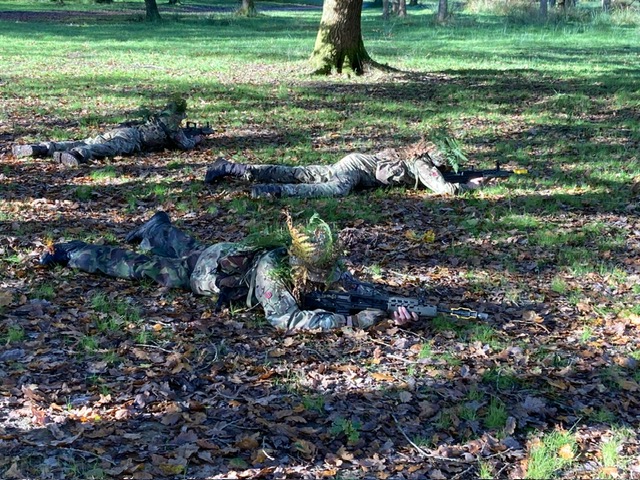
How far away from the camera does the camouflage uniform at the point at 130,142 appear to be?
11164 millimetres

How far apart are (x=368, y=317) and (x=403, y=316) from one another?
273 mm

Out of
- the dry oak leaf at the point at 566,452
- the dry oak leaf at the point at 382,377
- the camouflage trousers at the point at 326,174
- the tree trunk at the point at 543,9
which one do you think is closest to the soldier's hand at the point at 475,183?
the camouflage trousers at the point at 326,174

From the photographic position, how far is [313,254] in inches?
230

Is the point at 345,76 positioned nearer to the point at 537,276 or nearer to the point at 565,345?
the point at 537,276

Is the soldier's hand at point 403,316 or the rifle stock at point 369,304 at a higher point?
the rifle stock at point 369,304

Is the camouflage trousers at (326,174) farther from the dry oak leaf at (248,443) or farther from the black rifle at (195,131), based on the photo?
the dry oak leaf at (248,443)

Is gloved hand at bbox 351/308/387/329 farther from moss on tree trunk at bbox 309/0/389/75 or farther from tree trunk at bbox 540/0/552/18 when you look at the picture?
tree trunk at bbox 540/0/552/18

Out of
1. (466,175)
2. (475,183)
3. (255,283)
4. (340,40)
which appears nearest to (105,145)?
(466,175)

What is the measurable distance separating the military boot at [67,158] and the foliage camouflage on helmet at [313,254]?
5870mm

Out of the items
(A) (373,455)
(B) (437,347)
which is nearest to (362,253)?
(B) (437,347)

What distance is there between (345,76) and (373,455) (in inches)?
627

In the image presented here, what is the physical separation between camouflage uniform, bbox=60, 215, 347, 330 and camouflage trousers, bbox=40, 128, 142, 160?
3.91 meters

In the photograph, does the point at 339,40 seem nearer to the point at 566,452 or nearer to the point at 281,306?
the point at 281,306

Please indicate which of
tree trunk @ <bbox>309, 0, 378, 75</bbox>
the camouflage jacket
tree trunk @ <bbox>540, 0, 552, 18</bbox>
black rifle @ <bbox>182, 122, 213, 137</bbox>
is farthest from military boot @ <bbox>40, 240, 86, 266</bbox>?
tree trunk @ <bbox>540, 0, 552, 18</bbox>
